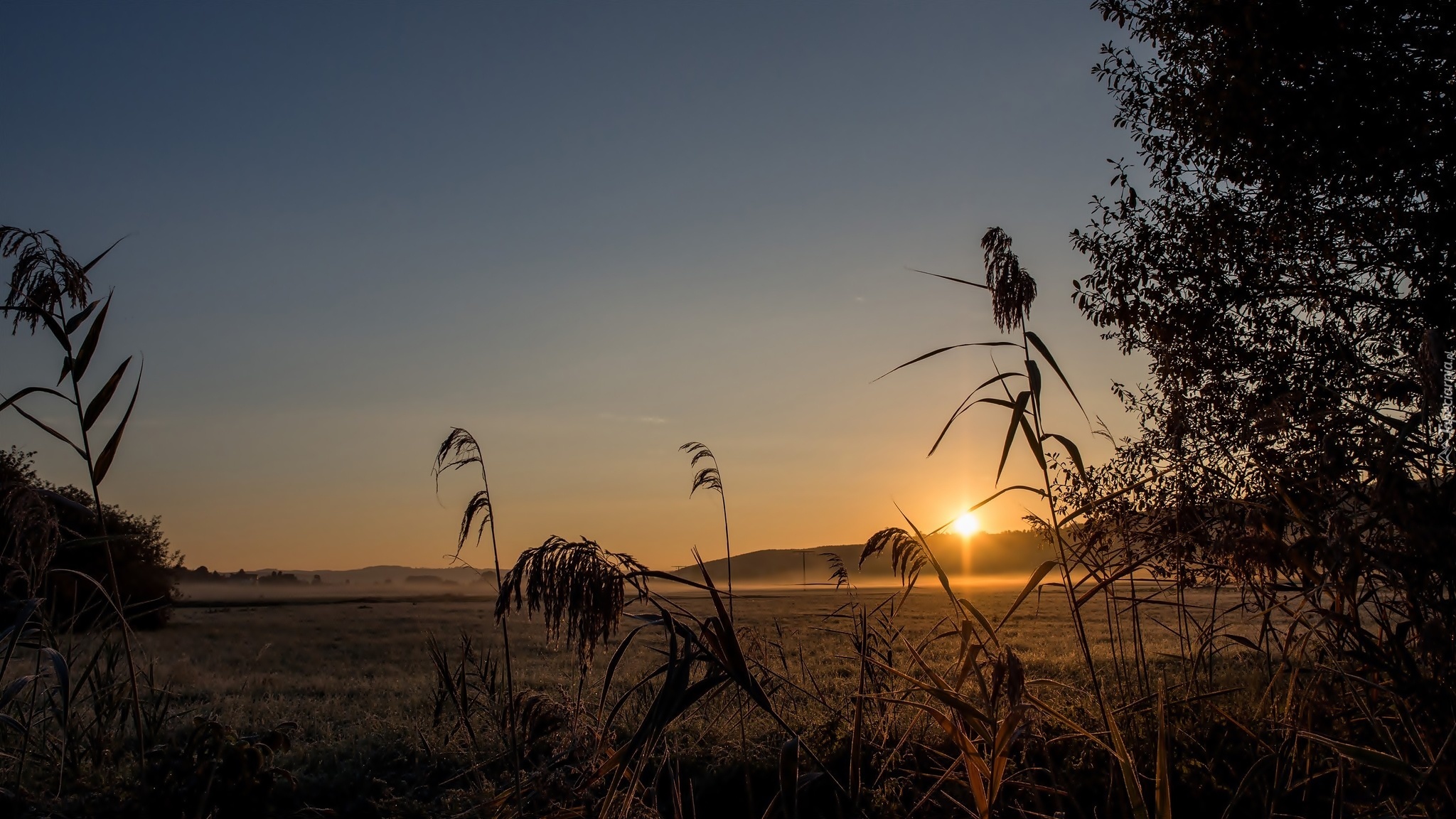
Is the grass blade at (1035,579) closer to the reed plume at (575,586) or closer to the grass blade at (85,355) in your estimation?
the reed plume at (575,586)

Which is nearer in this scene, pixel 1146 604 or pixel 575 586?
pixel 575 586

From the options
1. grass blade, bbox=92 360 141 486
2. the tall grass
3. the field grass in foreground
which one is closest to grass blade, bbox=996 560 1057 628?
the tall grass

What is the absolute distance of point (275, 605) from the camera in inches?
2140

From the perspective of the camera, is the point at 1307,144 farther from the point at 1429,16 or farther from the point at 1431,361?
the point at 1431,361

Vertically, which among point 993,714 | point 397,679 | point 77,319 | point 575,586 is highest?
point 77,319

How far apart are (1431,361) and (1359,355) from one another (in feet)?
23.9

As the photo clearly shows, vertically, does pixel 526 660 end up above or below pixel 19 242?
below

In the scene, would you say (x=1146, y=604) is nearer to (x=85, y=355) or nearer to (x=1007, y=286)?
(x=1007, y=286)

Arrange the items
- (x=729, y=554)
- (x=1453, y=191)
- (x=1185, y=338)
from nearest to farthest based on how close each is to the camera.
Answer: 1. (x=729, y=554)
2. (x=1453, y=191)
3. (x=1185, y=338)

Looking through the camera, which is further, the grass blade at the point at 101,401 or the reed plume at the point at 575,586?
the grass blade at the point at 101,401

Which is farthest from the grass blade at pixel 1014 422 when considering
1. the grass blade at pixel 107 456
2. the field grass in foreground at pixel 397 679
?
the grass blade at pixel 107 456

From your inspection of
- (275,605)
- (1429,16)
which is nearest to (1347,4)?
(1429,16)

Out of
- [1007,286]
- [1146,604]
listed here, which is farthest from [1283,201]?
[1007,286]

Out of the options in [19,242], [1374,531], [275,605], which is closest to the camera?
[1374,531]
